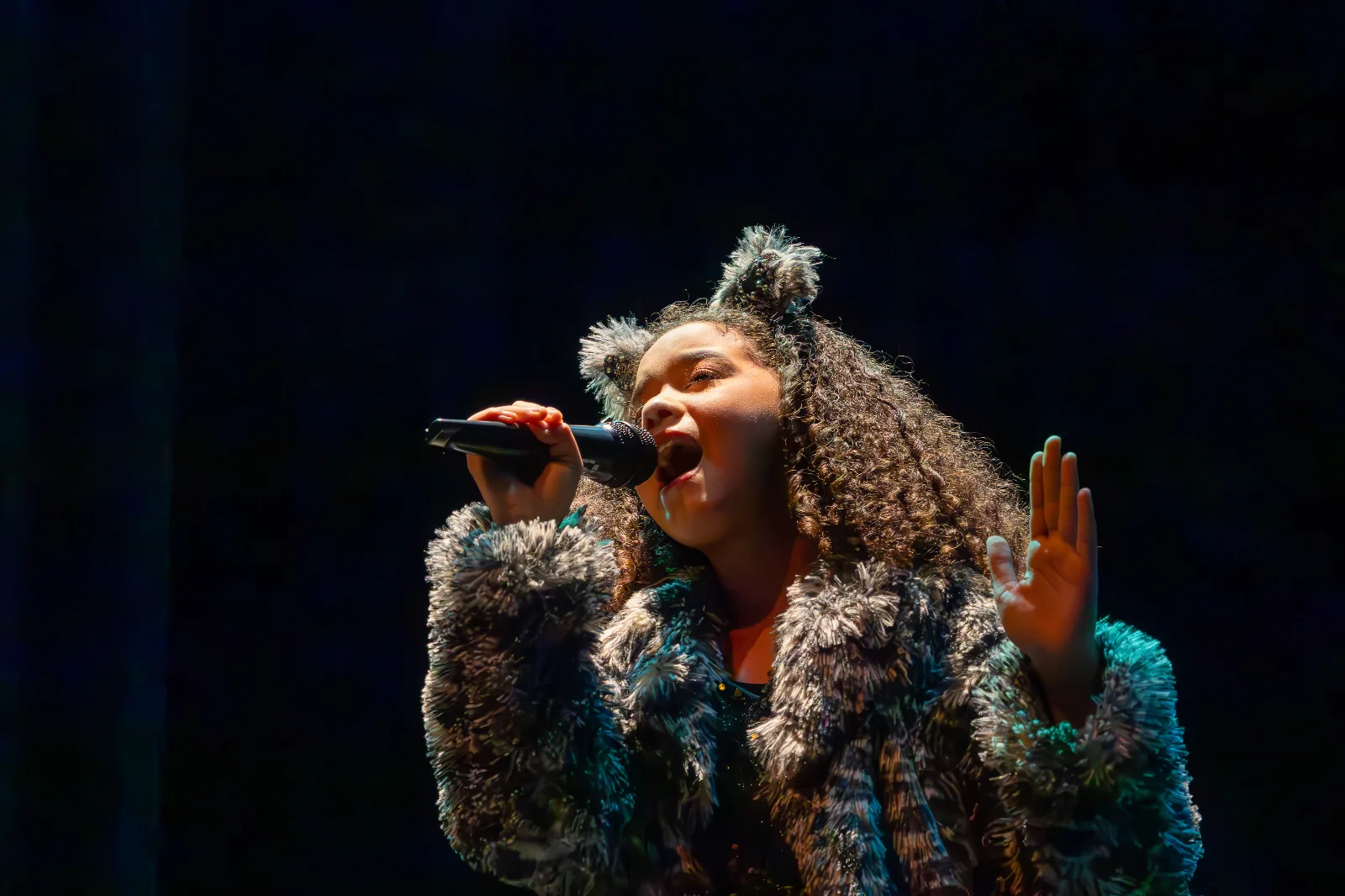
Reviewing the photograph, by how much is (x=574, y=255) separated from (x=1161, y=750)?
1140 mm

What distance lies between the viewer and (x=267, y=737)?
157cm

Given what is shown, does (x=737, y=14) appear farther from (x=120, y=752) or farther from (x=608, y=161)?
(x=120, y=752)

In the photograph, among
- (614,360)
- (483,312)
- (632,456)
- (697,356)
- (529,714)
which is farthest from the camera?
(483,312)

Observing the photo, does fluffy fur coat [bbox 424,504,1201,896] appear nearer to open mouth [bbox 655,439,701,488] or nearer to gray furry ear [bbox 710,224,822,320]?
open mouth [bbox 655,439,701,488]

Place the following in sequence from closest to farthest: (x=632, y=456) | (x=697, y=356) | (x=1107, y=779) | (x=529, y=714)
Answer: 1. (x=1107, y=779)
2. (x=529, y=714)
3. (x=632, y=456)
4. (x=697, y=356)

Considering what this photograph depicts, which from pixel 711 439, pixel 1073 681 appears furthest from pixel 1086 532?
pixel 711 439

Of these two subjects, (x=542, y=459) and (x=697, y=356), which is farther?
(x=697, y=356)

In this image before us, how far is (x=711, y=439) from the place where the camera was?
1.26 meters

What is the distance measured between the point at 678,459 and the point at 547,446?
0.19 m

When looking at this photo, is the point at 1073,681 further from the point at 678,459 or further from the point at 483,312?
the point at 483,312

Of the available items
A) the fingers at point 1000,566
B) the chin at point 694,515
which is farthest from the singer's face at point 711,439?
the fingers at point 1000,566

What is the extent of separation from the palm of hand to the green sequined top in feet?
1.03

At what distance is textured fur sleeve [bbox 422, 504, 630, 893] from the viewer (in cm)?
109

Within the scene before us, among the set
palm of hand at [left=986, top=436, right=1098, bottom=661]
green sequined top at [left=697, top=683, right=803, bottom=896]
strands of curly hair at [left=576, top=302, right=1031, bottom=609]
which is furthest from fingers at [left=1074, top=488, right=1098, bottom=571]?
green sequined top at [left=697, top=683, right=803, bottom=896]
